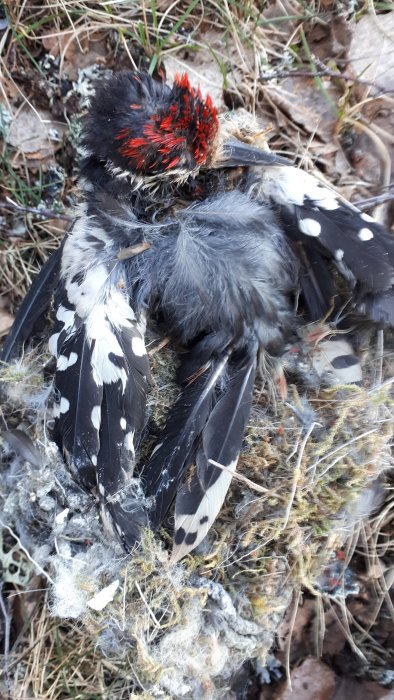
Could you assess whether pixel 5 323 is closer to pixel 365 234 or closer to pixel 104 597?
pixel 104 597

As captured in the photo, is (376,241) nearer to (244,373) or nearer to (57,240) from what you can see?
(244,373)

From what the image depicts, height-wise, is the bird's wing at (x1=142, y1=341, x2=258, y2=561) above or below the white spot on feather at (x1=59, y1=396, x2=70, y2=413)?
below

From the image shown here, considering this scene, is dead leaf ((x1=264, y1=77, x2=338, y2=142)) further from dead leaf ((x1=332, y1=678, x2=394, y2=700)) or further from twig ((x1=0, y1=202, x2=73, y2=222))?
dead leaf ((x1=332, y1=678, x2=394, y2=700))

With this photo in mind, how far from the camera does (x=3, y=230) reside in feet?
6.63

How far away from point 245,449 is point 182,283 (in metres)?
0.51

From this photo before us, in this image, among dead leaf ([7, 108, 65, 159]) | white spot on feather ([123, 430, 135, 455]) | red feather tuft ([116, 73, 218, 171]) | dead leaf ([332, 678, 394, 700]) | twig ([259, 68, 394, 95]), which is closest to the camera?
red feather tuft ([116, 73, 218, 171])

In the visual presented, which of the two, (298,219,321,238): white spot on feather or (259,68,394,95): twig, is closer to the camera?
(298,219,321,238): white spot on feather

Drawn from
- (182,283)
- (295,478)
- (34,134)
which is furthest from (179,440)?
(34,134)

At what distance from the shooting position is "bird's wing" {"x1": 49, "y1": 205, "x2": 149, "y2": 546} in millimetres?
1508

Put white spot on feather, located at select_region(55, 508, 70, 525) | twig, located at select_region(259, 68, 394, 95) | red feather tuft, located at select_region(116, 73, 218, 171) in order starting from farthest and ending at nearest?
twig, located at select_region(259, 68, 394, 95)
white spot on feather, located at select_region(55, 508, 70, 525)
red feather tuft, located at select_region(116, 73, 218, 171)

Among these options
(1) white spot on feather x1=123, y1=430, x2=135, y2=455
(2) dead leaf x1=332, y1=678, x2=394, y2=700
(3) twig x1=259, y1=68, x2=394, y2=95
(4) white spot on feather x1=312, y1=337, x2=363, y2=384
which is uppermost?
(3) twig x1=259, y1=68, x2=394, y2=95

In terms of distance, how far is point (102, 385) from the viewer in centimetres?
152

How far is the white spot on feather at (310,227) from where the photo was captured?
5.02 ft

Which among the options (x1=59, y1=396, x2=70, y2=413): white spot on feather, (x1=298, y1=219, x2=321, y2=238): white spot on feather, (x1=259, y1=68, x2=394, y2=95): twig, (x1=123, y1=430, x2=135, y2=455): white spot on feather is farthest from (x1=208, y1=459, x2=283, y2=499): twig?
(x1=259, y1=68, x2=394, y2=95): twig
